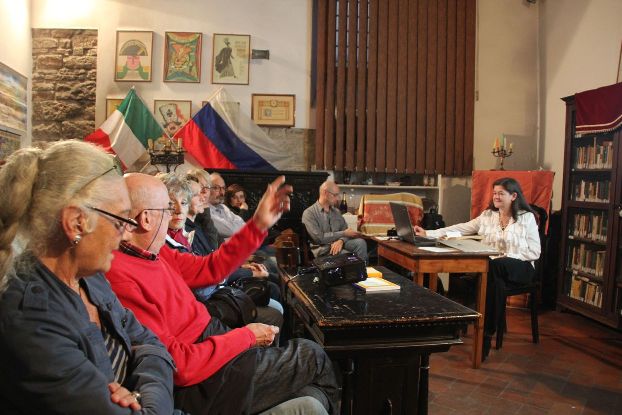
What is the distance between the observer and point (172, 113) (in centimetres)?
620

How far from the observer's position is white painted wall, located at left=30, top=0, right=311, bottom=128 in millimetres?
6121

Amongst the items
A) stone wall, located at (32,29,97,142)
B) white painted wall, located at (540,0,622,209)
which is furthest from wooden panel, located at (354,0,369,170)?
stone wall, located at (32,29,97,142)

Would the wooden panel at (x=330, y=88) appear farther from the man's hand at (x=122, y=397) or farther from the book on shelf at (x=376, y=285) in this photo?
the man's hand at (x=122, y=397)

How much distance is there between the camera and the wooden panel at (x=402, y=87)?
6.36 m

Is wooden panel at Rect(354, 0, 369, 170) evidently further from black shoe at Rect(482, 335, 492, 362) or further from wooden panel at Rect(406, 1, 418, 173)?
black shoe at Rect(482, 335, 492, 362)

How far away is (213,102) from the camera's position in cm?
616

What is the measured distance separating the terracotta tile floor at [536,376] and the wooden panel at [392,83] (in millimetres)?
2960

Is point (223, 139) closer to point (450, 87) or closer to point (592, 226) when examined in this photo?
point (450, 87)

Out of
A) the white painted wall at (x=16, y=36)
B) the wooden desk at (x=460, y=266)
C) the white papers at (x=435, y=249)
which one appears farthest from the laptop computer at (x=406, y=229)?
the white painted wall at (x=16, y=36)

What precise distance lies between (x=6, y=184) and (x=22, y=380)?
0.41m

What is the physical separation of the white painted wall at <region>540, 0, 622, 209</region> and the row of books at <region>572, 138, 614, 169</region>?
2.86 feet

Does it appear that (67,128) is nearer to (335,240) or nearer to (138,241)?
(335,240)

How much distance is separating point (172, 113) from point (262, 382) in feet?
17.2

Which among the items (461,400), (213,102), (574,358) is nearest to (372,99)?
(213,102)
